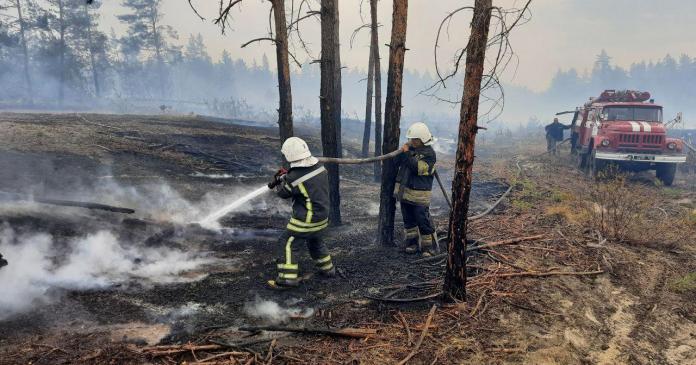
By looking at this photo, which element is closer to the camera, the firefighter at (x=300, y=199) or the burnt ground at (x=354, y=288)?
the burnt ground at (x=354, y=288)

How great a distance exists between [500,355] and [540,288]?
180cm

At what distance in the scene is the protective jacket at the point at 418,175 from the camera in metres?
6.24

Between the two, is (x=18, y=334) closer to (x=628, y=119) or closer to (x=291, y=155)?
(x=291, y=155)

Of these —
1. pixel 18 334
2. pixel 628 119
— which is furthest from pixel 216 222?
pixel 628 119

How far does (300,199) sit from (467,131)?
2.30 m

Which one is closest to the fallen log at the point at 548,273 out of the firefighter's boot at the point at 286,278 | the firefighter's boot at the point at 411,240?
the firefighter's boot at the point at 411,240

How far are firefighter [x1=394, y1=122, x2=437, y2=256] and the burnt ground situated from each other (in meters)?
0.55

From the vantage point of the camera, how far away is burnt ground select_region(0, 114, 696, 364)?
3812 mm

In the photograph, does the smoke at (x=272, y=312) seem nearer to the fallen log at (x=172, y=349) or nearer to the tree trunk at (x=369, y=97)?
the fallen log at (x=172, y=349)

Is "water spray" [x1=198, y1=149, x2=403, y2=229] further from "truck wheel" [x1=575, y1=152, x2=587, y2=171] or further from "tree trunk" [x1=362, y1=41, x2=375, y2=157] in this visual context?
"truck wheel" [x1=575, y1=152, x2=587, y2=171]

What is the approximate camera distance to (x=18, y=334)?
3.65m

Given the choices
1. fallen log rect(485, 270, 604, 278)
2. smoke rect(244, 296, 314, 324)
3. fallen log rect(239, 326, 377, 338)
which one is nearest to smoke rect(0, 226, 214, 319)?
smoke rect(244, 296, 314, 324)

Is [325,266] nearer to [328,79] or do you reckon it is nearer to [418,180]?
[418,180]

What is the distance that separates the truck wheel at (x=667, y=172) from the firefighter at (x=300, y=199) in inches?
516
